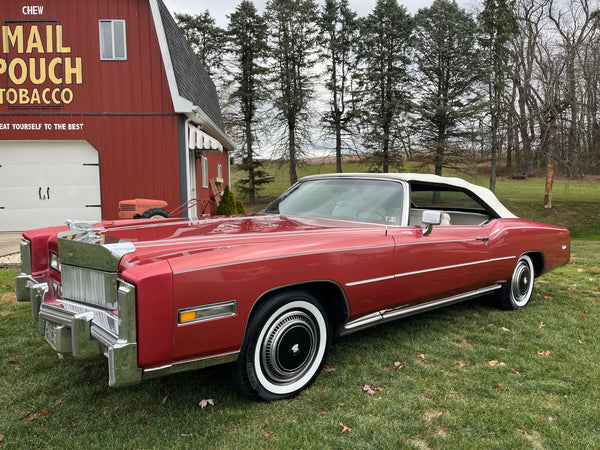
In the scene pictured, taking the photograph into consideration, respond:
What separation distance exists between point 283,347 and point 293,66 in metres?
26.4

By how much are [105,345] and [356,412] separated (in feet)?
4.85

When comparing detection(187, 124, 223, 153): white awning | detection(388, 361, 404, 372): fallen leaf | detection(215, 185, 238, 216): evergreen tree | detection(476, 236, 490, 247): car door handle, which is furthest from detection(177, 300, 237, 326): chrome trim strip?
detection(215, 185, 238, 216): evergreen tree

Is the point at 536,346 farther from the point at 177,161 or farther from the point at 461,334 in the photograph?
the point at 177,161

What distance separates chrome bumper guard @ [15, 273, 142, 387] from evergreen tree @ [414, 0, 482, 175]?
79.9ft

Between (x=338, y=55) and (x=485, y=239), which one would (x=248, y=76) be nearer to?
(x=338, y=55)

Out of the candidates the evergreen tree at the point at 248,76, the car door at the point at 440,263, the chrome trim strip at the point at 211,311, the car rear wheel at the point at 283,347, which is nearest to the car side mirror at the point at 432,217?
the car door at the point at 440,263

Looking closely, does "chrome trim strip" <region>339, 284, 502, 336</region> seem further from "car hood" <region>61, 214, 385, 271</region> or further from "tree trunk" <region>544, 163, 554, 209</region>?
"tree trunk" <region>544, 163, 554, 209</region>

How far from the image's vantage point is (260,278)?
2373 mm

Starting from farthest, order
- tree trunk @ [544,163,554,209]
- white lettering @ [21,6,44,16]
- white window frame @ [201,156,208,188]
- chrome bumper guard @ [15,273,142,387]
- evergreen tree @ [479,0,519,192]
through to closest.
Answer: evergreen tree @ [479,0,519,192]
tree trunk @ [544,163,554,209]
white window frame @ [201,156,208,188]
white lettering @ [21,6,44,16]
chrome bumper guard @ [15,273,142,387]

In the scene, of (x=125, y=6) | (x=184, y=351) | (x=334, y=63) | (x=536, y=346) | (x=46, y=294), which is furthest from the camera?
(x=334, y=63)

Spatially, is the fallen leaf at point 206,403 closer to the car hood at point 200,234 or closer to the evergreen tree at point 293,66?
the car hood at point 200,234

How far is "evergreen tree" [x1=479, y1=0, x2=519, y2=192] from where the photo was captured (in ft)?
73.1

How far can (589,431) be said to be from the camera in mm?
2342

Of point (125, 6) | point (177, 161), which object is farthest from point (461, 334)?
point (125, 6)
